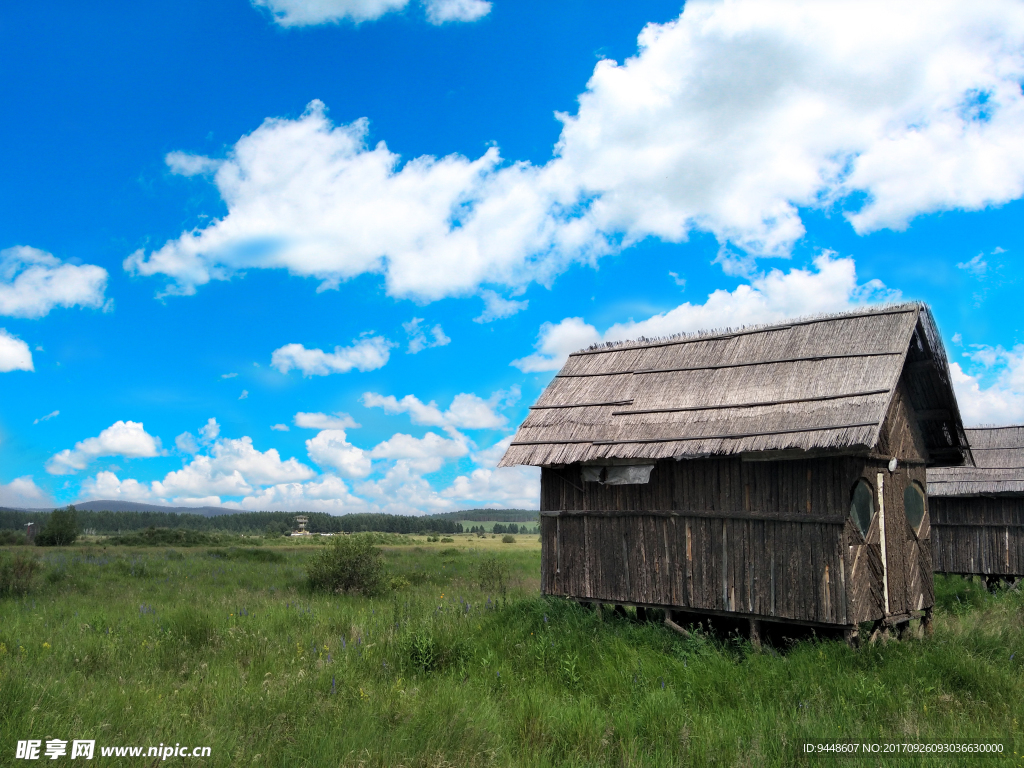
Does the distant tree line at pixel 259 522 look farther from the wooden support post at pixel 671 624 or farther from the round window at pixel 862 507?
the round window at pixel 862 507

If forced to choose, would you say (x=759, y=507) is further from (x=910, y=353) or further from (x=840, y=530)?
(x=910, y=353)

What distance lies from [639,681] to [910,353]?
26.2ft

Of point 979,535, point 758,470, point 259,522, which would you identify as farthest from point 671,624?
point 259,522

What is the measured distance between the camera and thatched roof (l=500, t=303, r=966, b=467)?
1040cm

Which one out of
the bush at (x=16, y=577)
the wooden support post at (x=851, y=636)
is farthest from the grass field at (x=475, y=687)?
the bush at (x=16, y=577)

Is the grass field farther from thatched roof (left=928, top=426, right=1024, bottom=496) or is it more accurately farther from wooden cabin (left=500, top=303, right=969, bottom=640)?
thatched roof (left=928, top=426, right=1024, bottom=496)

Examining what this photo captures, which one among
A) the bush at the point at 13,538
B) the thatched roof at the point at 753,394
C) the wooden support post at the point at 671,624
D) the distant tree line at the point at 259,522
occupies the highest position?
the thatched roof at the point at 753,394

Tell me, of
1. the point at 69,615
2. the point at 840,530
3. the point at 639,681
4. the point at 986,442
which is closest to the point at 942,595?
the point at 986,442

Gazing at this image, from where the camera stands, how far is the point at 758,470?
10906mm

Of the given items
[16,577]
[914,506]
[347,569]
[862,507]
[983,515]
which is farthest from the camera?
[983,515]

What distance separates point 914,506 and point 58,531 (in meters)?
44.1

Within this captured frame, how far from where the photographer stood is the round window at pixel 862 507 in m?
10.4

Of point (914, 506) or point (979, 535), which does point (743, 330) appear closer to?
point (914, 506)

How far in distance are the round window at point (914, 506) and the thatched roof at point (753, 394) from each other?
1629 mm
